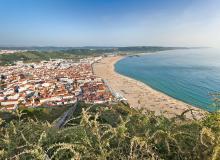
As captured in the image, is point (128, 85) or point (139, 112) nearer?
point (139, 112)

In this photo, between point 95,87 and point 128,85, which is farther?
point 128,85

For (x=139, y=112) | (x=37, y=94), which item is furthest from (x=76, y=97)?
(x=139, y=112)

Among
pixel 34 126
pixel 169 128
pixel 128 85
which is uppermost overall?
pixel 169 128

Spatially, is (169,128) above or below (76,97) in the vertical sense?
above

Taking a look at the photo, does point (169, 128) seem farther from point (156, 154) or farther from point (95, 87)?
point (95, 87)

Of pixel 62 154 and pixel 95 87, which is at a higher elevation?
pixel 62 154

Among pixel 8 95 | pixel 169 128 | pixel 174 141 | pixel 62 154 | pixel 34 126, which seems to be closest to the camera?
pixel 62 154

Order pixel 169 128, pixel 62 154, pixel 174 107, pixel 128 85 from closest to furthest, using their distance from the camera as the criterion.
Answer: pixel 62 154 < pixel 169 128 < pixel 174 107 < pixel 128 85

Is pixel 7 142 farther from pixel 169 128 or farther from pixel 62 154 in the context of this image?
pixel 169 128

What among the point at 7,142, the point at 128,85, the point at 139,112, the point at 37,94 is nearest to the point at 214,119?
the point at 139,112
